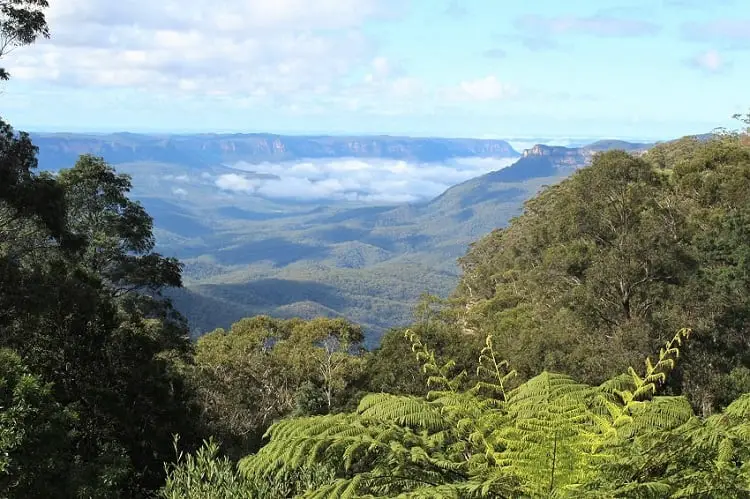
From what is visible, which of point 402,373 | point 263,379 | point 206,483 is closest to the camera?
point 206,483

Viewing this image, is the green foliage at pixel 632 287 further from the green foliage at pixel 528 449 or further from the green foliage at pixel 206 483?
the green foliage at pixel 206 483

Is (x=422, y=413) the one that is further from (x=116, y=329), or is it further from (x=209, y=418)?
(x=209, y=418)

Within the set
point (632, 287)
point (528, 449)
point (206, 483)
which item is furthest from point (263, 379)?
point (528, 449)

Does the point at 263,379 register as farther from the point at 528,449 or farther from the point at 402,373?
the point at 528,449

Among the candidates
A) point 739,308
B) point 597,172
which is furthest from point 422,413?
point 597,172

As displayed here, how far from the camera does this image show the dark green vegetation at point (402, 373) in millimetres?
4801

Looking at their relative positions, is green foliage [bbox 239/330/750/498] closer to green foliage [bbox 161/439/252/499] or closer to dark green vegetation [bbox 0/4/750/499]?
dark green vegetation [bbox 0/4/750/499]

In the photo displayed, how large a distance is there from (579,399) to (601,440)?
0.59 metres

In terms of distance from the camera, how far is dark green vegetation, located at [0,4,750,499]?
4801 millimetres

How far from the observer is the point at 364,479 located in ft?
15.0

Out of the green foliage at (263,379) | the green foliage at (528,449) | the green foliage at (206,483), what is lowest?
the green foliage at (263,379)

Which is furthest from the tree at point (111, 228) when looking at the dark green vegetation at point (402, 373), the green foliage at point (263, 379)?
the green foliage at point (263, 379)

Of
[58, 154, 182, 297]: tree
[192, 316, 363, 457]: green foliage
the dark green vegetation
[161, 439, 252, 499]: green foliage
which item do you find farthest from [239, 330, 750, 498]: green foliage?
[58, 154, 182, 297]: tree

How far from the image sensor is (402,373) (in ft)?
52.4
